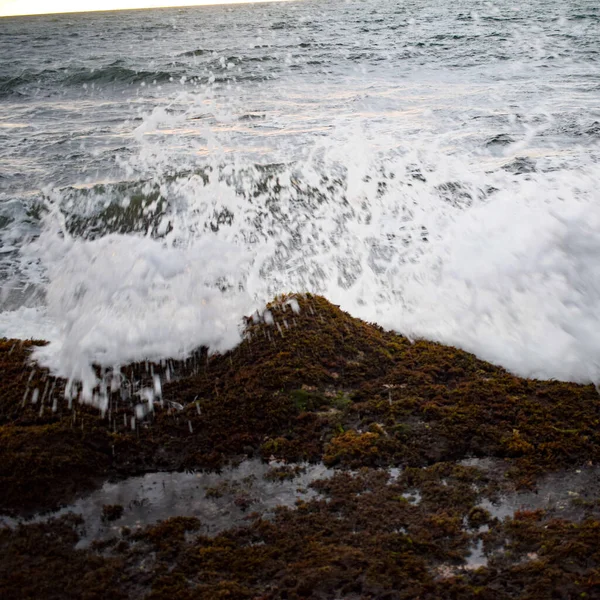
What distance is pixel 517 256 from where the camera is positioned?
4.47 meters

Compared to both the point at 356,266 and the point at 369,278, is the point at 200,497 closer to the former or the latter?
the point at 369,278

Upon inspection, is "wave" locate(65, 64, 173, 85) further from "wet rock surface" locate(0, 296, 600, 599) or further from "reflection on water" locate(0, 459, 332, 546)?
"reflection on water" locate(0, 459, 332, 546)

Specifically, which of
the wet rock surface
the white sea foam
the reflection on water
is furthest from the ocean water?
the reflection on water

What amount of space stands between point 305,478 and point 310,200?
5.78 meters

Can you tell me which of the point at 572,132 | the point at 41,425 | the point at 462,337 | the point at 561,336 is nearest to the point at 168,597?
the point at 41,425

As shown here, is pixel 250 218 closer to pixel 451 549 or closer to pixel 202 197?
pixel 202 197

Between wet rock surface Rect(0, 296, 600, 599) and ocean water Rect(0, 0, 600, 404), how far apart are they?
1.29ft

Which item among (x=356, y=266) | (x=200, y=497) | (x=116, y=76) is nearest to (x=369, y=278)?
(x=356, y=266)

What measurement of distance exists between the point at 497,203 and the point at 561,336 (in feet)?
7.94

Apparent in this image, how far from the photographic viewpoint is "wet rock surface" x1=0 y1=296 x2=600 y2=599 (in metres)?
2.03

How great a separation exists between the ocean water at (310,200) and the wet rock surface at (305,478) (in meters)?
0.39

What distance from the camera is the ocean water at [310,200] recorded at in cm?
390

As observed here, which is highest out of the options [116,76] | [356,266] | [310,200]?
[116,76]

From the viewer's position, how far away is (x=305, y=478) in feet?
8.47
